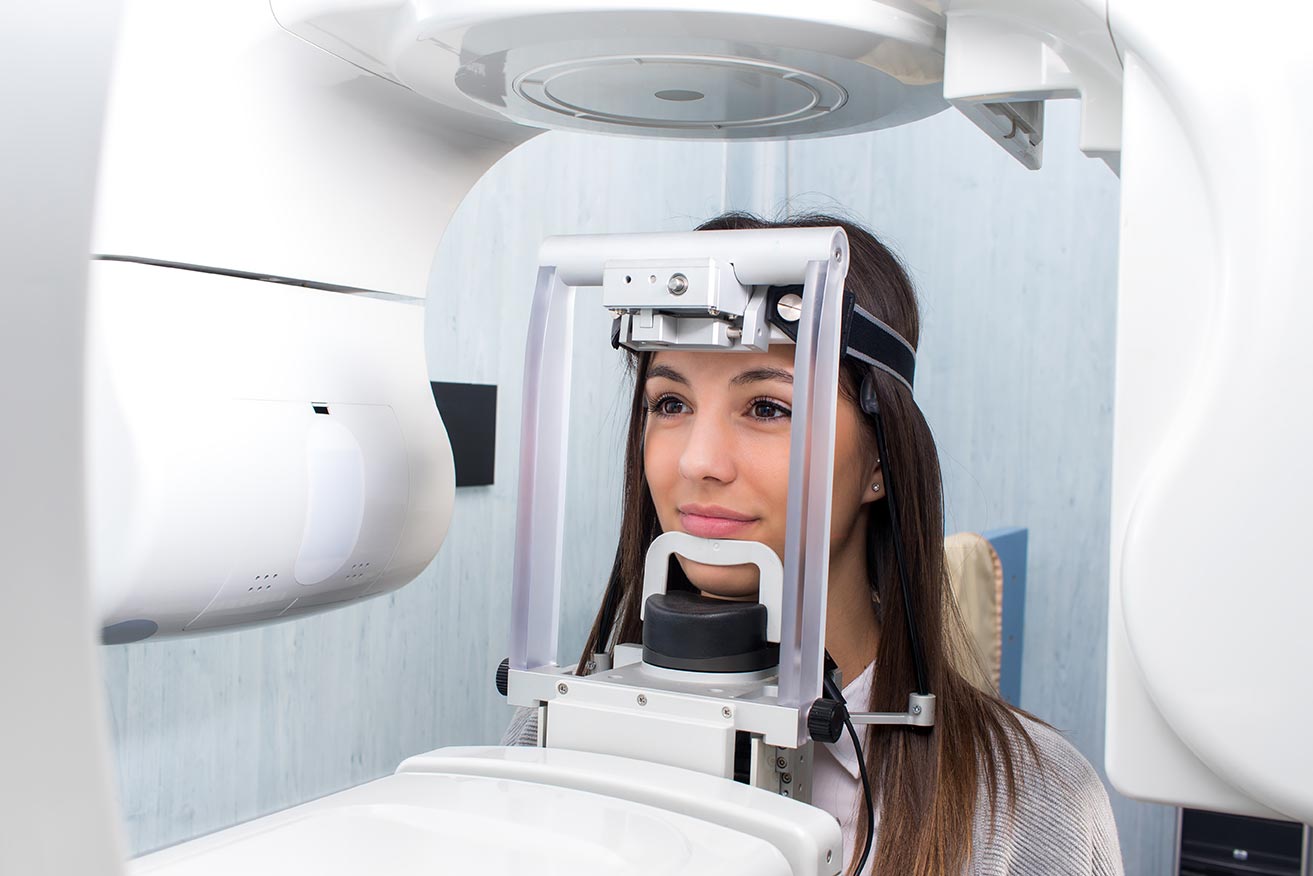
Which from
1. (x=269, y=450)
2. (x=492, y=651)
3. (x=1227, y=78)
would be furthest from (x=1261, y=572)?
(x=492, y=651)

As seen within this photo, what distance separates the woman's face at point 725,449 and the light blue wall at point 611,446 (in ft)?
2.57

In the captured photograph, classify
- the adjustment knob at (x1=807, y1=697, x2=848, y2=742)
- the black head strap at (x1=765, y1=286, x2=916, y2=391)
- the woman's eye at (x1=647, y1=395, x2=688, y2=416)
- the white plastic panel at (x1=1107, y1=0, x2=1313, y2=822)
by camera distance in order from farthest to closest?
the woman's eye at (x1=647, y1=395, x2=688, y2=416)
the black head strap at (x1=765, y1=286, x2=916, y2=391)
the adjustment knob at (x1=807, y1=697, x2=848, y2=742)
the white plastic panel at (x1=1107, y1=0, x2=1313, y2=822)

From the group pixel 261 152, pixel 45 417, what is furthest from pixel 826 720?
pixel 45 417

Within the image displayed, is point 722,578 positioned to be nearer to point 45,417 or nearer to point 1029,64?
point 1029,64

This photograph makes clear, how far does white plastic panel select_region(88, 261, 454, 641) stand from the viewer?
0.73m

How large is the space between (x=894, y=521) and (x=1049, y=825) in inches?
13.4

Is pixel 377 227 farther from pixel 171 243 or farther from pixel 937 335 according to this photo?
pixel 937 335

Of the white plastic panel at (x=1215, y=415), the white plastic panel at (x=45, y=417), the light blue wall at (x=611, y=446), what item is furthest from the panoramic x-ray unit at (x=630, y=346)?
the light blue wall at (x=611, y=446)

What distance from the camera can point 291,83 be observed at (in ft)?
2.70

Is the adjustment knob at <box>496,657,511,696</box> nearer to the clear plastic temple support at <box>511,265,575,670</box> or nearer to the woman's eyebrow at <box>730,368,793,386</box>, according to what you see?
the clear plastic temple support at <box>511,265,575,670</box>

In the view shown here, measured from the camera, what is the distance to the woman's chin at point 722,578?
1.12 metres

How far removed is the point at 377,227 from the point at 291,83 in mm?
138

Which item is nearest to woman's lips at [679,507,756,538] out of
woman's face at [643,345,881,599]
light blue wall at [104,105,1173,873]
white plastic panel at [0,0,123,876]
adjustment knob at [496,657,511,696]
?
woman's face at [643,345,881,599]

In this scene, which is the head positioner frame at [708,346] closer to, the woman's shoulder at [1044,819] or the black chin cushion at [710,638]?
the black chin cushion at [710,638]
